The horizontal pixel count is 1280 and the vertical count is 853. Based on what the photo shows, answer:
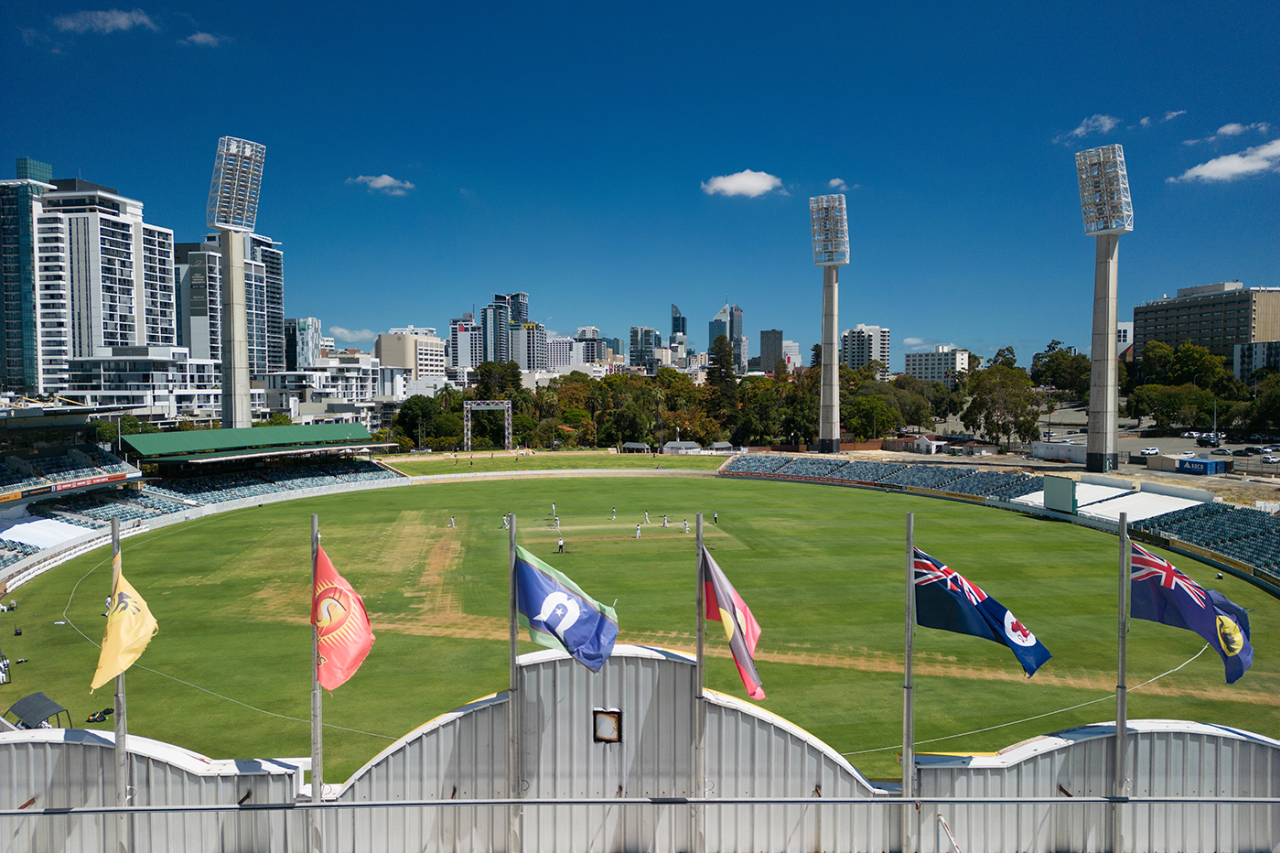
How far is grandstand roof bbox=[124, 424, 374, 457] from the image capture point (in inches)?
2140

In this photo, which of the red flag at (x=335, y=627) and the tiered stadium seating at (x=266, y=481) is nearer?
the red flag at (x=335, y=627)

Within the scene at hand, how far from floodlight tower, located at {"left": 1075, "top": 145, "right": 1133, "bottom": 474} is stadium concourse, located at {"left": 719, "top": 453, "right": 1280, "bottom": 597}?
5.32 meters

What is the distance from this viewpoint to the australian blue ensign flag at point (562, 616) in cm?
931

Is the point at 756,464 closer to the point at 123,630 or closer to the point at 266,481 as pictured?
the point at 266,481

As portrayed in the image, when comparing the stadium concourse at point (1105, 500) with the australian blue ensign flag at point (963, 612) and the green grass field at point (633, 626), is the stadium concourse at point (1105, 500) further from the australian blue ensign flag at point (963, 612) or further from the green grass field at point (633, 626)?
the australian blue ensign flag at point (963, 612)

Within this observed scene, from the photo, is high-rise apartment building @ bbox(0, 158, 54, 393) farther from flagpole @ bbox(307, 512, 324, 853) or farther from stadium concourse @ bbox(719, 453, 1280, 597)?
flagpole @ bbox(307, 512, 324, 853)

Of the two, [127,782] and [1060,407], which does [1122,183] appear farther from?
[1060,407]

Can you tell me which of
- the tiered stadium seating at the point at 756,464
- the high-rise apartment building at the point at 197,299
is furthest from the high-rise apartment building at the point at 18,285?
the tiered stadium seating at the point at 756,464

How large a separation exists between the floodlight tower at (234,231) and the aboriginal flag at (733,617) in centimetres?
6438

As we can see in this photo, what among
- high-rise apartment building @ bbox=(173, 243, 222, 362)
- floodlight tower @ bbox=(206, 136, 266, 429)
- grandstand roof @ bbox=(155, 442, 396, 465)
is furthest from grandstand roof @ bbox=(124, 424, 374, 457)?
high-rise apartment building @ bbox=(173, 243, 222, 362)

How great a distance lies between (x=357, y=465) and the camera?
7156cm

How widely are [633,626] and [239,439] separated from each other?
48.7 m

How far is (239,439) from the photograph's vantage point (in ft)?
197

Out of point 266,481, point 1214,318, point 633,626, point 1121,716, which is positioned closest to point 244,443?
point 266,481
